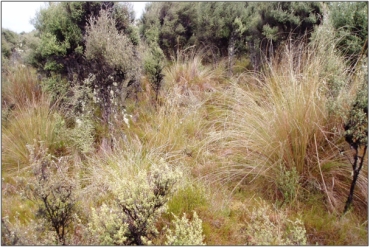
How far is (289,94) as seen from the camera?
3.02 m

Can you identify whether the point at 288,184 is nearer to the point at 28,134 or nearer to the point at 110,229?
the point at 110,229

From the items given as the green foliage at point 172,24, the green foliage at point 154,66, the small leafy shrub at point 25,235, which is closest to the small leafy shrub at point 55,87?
the green foliage at point 154,66

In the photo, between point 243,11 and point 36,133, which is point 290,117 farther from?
point 243,11

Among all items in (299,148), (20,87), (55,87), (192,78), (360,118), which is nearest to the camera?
(360,118)

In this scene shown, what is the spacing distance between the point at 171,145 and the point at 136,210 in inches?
74.4

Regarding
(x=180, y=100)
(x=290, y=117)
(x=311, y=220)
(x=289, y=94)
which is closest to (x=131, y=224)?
(x=311, y=220)

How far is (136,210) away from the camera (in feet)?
6.37

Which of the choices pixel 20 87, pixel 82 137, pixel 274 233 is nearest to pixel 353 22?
pixel 274 233

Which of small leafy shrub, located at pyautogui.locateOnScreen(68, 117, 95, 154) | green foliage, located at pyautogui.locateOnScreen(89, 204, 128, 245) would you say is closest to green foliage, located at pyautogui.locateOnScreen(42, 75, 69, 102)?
small leafy shrub, located at pyautogui.locateOnScreen(68, 117, 95, 154)

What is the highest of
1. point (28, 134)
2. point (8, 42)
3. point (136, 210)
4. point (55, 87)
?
point (8, 42)

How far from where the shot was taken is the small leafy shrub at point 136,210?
1.88 m

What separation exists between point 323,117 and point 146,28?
617 centimetres

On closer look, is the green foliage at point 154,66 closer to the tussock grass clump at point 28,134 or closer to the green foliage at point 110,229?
the tussock grass clump at point 28,134

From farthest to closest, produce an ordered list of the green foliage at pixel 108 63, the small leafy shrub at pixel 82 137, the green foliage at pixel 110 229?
the green foliage at pixel 108 63, the small leafy shrub at pixel 82 137, the green foliage at pixel 110 229
